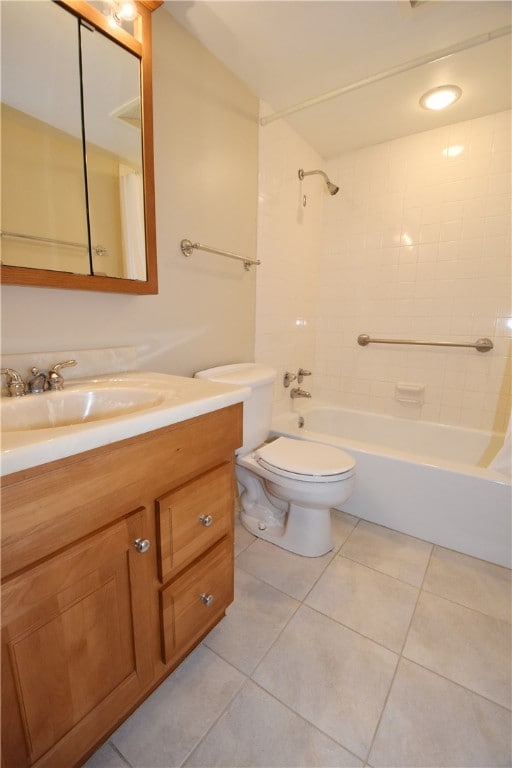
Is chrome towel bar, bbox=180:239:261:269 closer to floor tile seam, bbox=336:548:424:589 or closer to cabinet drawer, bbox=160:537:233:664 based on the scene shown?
cabinet drawer, bbox=160:537:233:664

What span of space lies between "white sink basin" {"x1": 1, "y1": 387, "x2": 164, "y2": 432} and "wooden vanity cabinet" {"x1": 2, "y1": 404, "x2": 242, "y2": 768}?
0.71 ft

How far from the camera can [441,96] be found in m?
1.65

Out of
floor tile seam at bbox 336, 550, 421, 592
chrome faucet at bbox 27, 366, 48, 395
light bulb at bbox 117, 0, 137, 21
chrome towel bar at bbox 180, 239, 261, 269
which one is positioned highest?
light bulb at bbox 117, 0, 137, 21

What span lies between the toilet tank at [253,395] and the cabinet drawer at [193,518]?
0.49m

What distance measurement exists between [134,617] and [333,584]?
0.86 meters

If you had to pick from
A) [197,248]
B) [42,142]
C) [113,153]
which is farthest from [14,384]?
[197,248]

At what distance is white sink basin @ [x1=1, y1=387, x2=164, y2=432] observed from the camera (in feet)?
2.62

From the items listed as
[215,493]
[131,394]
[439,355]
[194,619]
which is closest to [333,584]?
[194,619]

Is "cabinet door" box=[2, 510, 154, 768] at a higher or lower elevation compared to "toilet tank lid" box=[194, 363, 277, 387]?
lower

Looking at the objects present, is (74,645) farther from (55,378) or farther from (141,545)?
(55,378)

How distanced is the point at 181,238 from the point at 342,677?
5.35ft

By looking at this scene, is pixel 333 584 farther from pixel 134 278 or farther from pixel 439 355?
pixel 439 355

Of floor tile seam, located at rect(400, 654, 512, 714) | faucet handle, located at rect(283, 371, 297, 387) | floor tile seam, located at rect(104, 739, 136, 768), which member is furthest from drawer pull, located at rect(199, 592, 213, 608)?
faucet handle, located at rect(283, 371, 297, 387)

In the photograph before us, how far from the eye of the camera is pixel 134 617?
746 mm
